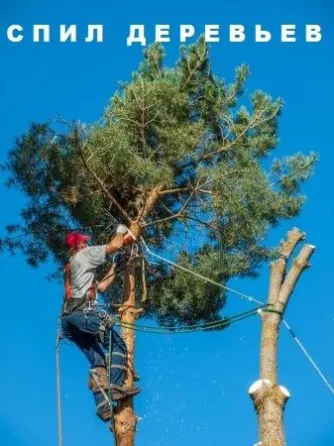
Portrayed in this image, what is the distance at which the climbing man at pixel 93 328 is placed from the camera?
36.1ft

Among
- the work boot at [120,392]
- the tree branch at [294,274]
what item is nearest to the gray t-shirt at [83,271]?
the work boot at [120,392]

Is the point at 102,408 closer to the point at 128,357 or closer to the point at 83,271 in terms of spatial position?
the point at 128,357

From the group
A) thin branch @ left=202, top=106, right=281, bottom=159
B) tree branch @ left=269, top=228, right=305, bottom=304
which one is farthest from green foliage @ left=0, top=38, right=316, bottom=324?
tree branch @ left=269, top=228, right=305, bottom=304

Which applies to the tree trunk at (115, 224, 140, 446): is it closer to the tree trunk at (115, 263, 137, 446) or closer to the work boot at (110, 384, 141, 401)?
the tree trunk at (115, 263, 137, 446)

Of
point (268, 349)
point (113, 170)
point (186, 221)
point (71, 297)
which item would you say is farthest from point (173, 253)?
point (268, 349)

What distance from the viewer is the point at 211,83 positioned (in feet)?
44.9

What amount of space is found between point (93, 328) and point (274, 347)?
2354mm

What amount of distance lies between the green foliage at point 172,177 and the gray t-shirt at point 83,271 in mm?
1538

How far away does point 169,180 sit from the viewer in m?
12.8

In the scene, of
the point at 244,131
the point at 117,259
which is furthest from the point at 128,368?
the point at 244,131

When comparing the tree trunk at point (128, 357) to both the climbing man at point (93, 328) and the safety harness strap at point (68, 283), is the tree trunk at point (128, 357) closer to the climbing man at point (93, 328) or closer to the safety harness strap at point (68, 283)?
the climbing man at point (93, 328)

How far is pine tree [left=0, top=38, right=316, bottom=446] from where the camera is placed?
12852 millimetres

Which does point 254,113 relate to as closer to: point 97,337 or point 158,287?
→ point 158,287

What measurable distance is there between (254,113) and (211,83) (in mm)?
612
